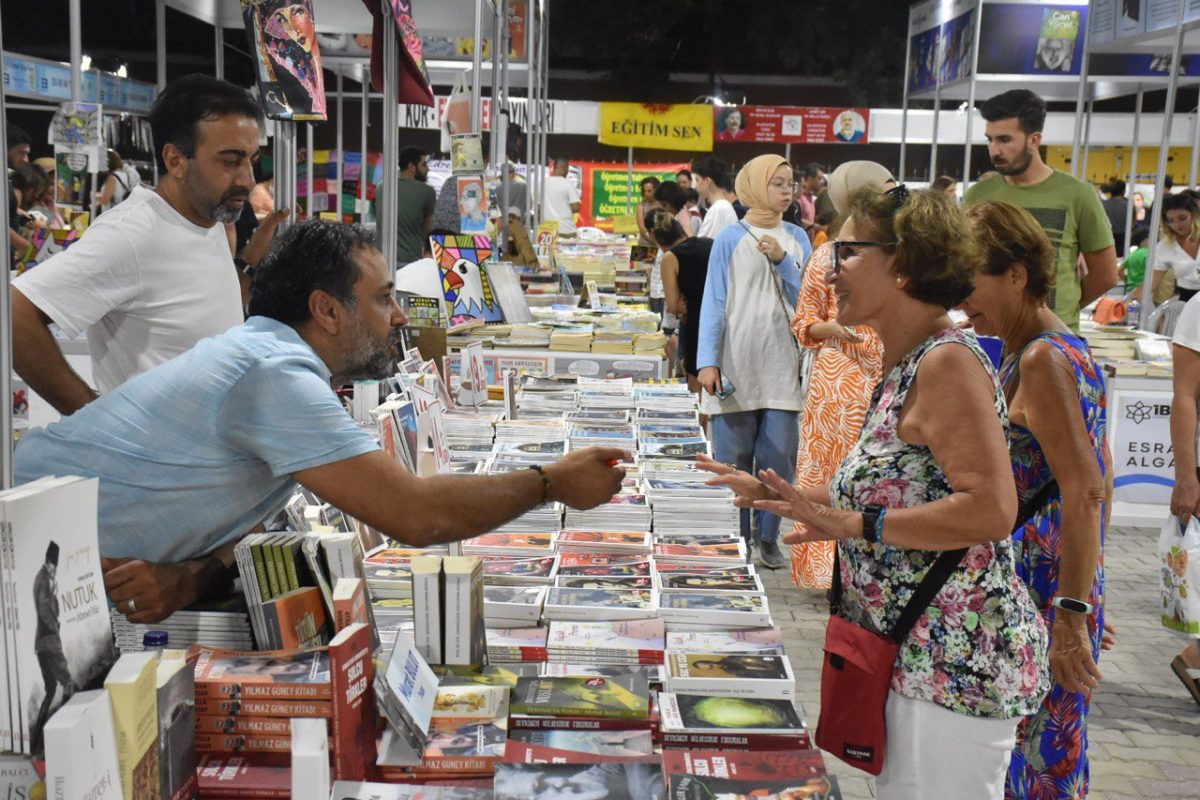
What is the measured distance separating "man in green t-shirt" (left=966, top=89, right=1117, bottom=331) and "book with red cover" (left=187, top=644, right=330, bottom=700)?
3469 mm

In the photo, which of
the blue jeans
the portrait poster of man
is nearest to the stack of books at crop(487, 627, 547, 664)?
the blue jeans

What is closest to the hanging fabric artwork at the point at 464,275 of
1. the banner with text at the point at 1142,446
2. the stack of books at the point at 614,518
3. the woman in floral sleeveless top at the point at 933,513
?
the stack of books at the point at 614,518

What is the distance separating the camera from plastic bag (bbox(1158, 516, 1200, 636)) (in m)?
3.96

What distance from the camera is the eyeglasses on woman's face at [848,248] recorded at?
206 cm

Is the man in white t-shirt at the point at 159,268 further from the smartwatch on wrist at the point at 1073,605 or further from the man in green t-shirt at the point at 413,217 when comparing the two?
the man in green t-shirt at the point at 413,217

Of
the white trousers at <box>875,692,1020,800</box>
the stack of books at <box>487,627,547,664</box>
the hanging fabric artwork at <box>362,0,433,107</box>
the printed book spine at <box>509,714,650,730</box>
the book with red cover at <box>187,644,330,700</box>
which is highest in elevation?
the hanging fabric artwork at <box>362,0,433,107</box>

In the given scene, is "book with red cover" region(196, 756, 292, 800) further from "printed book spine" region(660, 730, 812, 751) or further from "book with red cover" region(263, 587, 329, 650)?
"printed book spine" region(660, 730, 812, 751)

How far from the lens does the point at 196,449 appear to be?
1.83m

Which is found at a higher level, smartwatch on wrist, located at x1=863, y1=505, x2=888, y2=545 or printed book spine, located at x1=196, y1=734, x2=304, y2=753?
smartwatch on wrist, located at x1=863, y1=505, x2=888, y2=545

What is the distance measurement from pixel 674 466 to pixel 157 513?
6.77 ft

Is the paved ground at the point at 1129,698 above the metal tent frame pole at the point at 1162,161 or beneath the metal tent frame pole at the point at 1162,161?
beneath

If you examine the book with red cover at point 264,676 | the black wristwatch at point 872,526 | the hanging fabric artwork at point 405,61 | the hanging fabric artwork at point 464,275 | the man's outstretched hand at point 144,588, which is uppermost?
the hanging fabric artwork at point 405,61

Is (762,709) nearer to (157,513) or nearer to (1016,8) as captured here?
(157,513)

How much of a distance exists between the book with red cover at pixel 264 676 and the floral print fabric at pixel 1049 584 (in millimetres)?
1531
